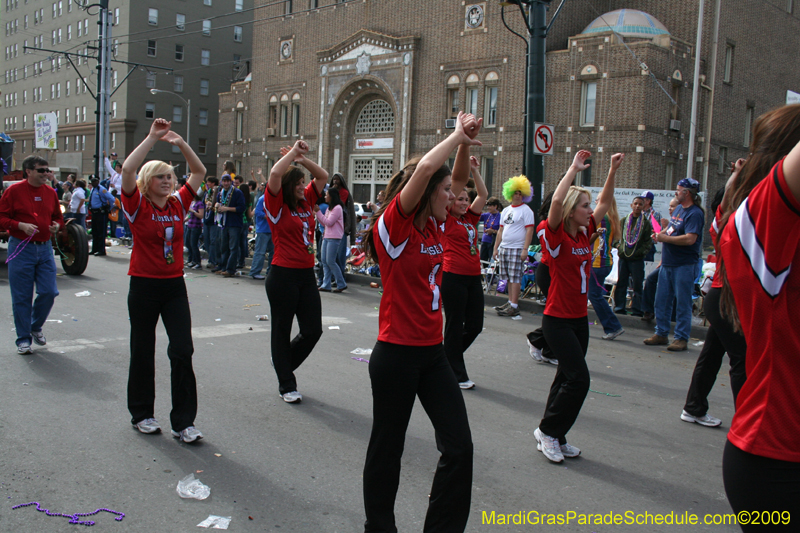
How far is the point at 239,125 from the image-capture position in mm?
44219

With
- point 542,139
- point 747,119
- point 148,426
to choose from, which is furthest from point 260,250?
point 747,119

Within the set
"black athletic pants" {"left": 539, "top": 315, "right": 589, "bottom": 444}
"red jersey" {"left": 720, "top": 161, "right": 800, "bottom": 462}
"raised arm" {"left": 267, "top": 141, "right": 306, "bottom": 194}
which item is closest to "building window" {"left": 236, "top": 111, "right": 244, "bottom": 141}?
"raised arm" {"left": 267, "top": 141, "right": 306, "bottom": 194}

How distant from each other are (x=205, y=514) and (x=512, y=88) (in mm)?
29058

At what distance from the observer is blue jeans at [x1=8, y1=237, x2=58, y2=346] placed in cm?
674

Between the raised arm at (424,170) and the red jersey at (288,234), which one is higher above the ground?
the raised arm at (424,170)

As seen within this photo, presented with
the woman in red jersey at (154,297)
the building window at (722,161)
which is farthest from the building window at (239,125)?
the woman in red jersey at (154,297)

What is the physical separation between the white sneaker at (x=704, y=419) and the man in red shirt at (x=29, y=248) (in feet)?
20.7

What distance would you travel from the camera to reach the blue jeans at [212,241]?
14992 mm

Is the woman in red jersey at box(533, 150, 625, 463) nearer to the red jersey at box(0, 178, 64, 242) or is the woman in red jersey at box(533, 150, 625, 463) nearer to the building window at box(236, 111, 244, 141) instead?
the red jersey at box(0, 178, 64, 242)

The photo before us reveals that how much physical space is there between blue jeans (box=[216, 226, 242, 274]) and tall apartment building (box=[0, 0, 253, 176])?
4611cm

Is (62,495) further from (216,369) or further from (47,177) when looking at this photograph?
(47,177)

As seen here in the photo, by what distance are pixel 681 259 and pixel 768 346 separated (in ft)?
22.4

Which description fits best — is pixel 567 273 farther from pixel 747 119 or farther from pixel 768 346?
pixel 747 119

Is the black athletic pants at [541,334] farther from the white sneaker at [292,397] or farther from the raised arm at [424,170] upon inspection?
the raised arm at [424,170]
